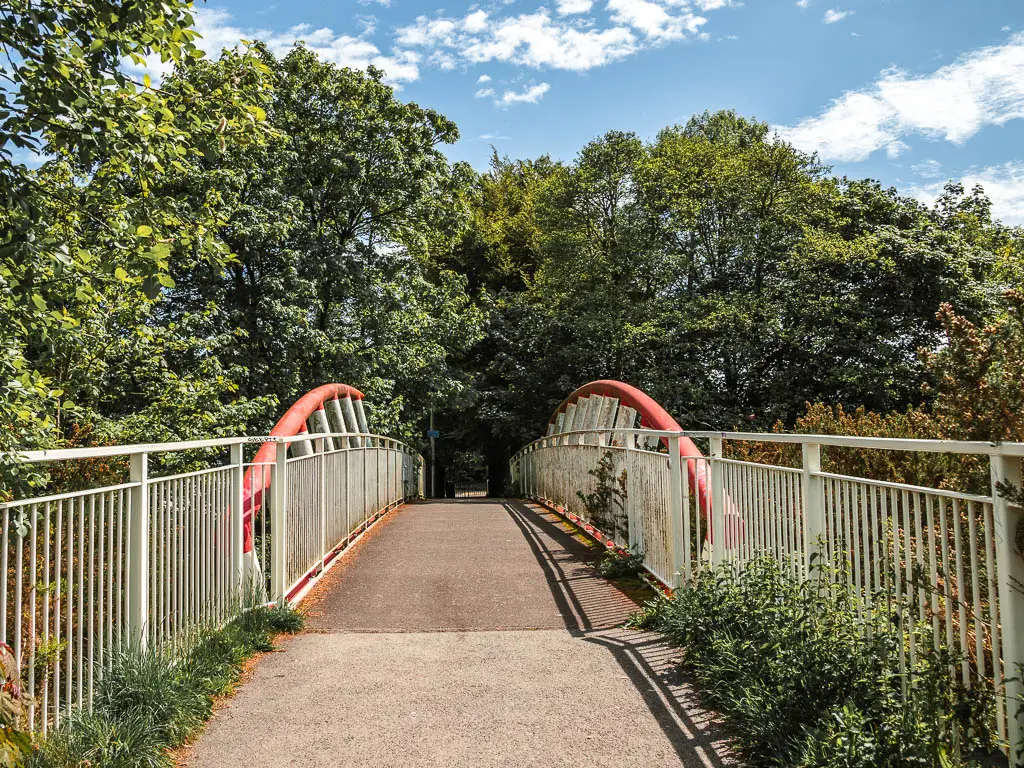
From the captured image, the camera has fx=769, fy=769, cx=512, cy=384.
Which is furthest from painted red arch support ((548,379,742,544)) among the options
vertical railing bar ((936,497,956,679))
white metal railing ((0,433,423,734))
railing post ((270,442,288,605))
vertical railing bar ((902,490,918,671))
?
white metal railing ((0,433,423,734))

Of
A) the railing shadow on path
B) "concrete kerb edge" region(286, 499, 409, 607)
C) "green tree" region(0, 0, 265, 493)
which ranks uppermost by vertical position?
"green tree" region(0, 0, 265, 493)

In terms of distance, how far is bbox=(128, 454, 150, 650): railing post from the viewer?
3.96 meters

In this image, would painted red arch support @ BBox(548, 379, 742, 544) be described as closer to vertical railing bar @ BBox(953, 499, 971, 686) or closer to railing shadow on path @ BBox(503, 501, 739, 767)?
railing shadow on path @ BBox(503, 501, 739, 767)

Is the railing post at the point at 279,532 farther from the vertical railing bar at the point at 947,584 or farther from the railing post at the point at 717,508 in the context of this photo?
the vertical railing bar at the point at 947,584

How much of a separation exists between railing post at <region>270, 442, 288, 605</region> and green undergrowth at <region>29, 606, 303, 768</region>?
117 centimetres

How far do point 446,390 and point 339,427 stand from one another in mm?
9458

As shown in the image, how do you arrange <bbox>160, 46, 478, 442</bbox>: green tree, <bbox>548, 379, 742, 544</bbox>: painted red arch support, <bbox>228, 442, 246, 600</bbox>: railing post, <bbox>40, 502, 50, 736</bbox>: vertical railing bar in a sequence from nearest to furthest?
1. <bbox>40, 502, 50, 736</bbox>: vertical railing bar
2. <bbox>228, 442, 246, 600</bbox>: railing post
3. <bbox>548, 379, 742, 544</bbox>: painted red arch support
4. <bbox>160, 46, 478, 442</bbox>: green tree

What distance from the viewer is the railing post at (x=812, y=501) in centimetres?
392

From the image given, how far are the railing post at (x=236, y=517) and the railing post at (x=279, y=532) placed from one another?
16.1 inches

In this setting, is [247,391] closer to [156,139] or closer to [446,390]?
[446,390]

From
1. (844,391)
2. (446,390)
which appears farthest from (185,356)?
(844,391)

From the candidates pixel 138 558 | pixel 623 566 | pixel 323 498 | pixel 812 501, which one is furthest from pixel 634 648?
pixel 323 498

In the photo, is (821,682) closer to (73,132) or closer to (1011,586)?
(1011,586)

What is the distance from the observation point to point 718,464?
214 inches
